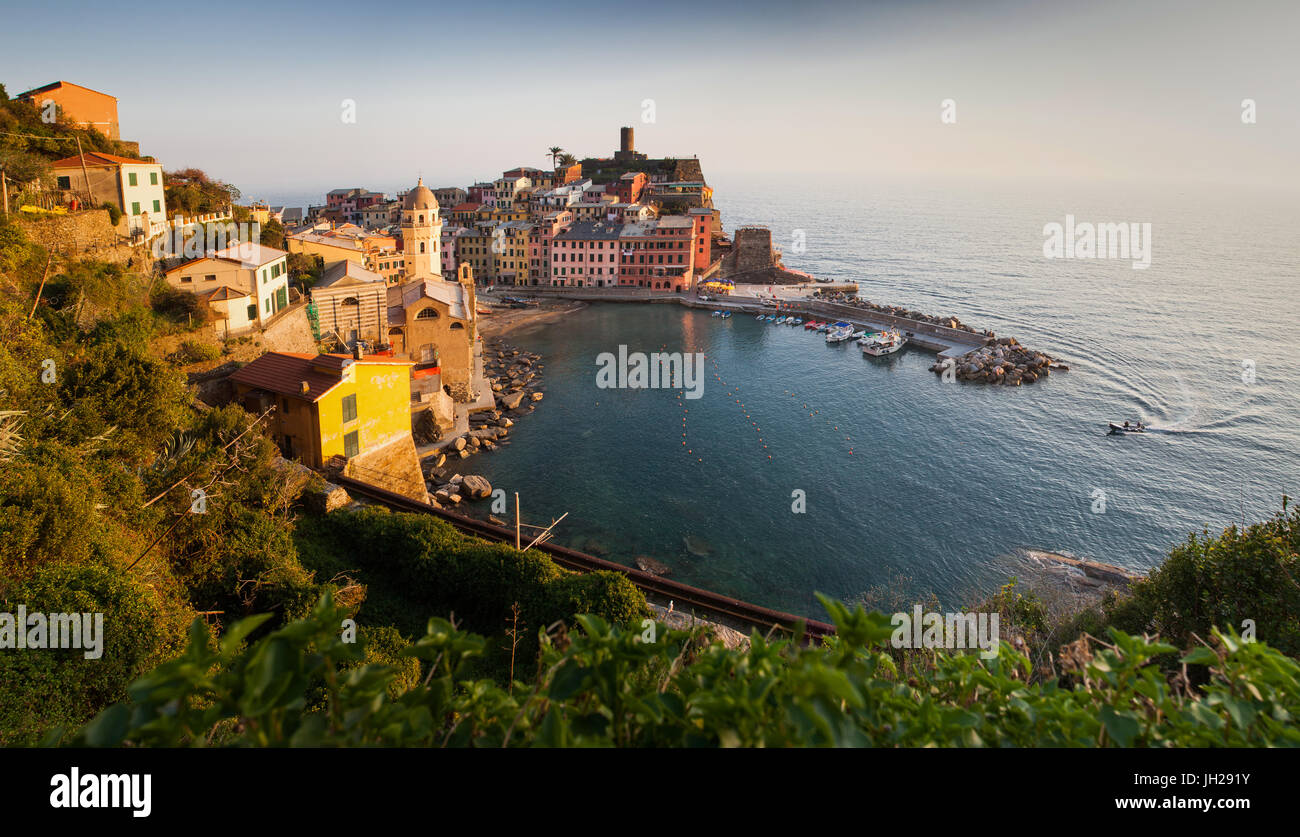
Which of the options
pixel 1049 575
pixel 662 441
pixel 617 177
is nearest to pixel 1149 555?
pixel 1049 575

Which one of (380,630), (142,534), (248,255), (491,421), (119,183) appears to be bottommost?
(380,630)

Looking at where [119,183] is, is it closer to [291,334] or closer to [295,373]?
[291,334]

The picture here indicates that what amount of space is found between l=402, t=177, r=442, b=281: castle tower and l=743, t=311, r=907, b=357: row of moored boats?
816 inches

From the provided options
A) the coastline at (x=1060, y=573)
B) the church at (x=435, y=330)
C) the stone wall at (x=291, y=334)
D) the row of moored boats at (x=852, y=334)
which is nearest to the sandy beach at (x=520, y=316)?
the row of moored boats at (x=852, y=334)

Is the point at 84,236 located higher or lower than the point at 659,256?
lower

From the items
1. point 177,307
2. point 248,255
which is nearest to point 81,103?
point 248,255

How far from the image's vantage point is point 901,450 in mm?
25672

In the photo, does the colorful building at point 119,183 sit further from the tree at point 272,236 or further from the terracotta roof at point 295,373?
the terracotta roof at point 295,373

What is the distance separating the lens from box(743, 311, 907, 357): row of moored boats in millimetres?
39688

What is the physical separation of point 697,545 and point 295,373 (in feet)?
35.3

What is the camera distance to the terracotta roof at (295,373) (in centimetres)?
1512

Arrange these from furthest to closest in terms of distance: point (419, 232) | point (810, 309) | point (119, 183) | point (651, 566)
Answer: point (810, 309) < point (419, 232) < point (119, 183) < point (651, 566)
